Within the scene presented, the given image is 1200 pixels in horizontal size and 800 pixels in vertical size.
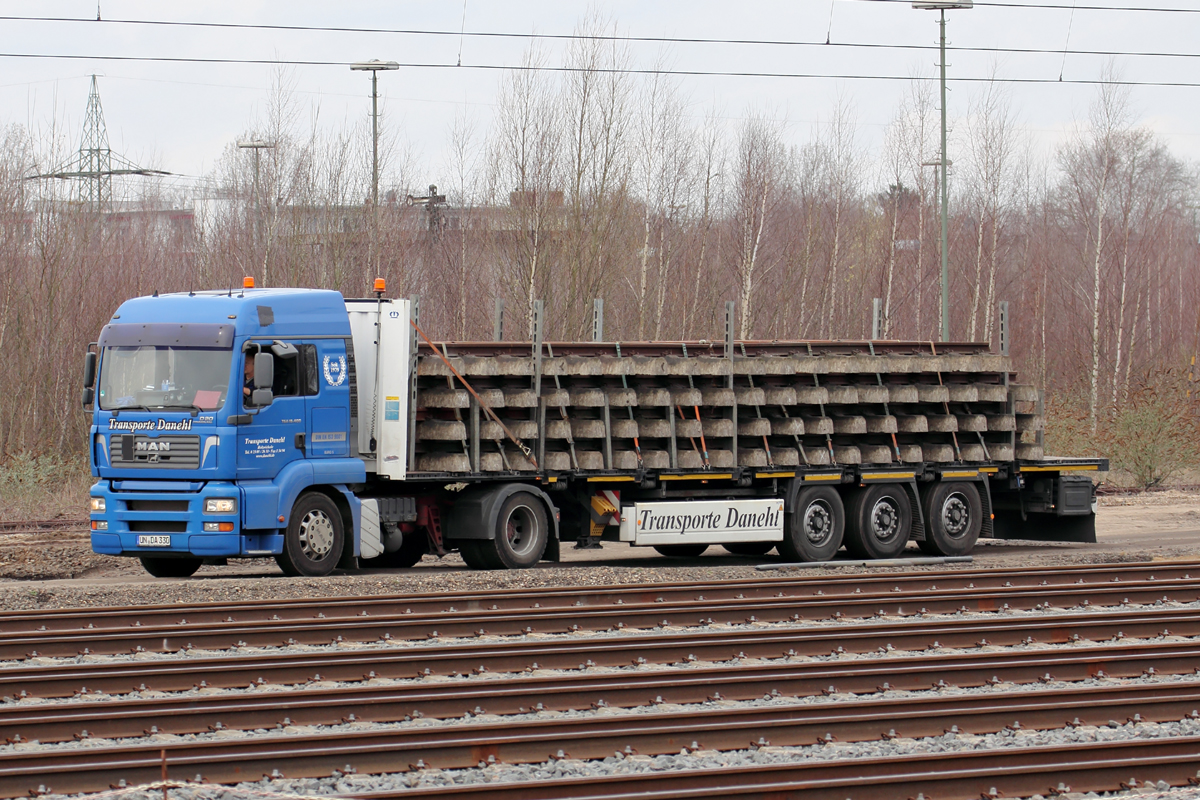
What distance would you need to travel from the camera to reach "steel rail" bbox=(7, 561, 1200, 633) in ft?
41.5

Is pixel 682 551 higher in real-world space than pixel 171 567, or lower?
lower

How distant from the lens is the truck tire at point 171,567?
53.7 ft

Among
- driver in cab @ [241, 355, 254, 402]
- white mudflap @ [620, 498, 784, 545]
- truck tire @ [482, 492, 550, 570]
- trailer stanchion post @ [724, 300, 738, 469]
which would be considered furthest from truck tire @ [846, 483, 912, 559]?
driver in cab @ [241, 355, 254, 402]

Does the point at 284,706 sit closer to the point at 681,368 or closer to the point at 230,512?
the point at 230,512

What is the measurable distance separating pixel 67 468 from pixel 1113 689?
2292cm

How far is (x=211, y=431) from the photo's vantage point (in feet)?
48.2

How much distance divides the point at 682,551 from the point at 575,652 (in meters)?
10.7

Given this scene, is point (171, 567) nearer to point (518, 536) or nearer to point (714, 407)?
point (518, 536)

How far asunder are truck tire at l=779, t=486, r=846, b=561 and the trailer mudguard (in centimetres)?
365

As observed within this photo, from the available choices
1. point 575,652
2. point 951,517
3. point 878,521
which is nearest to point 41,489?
point 878,521

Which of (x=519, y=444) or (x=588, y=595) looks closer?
(x=588, y=595)

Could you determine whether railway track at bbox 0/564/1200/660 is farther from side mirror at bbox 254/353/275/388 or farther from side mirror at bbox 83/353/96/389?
side mirror at bbox 83/353/96/389

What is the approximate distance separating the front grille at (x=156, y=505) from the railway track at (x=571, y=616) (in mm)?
2267

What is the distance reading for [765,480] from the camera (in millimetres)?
18484
